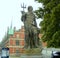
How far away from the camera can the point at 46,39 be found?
102ft

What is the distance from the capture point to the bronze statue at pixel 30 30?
81.5 feet

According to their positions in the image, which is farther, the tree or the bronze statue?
the tree

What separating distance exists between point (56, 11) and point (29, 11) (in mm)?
4644

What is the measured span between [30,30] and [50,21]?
5.08 meters

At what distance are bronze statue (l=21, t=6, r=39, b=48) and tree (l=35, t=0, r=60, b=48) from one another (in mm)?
4146

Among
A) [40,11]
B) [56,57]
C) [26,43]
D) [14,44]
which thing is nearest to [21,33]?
[14,44]

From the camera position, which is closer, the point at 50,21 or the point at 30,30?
the point at 30,30

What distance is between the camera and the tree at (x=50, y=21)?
2902cm

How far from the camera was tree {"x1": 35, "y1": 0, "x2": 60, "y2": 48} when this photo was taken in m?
29.0

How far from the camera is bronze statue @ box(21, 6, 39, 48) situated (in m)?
24.8

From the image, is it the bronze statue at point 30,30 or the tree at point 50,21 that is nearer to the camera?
the bronze statue at point 30,30

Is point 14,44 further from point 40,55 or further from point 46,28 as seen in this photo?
point 40,55

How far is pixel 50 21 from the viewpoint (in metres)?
29.7

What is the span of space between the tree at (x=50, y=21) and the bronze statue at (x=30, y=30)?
415 cm
